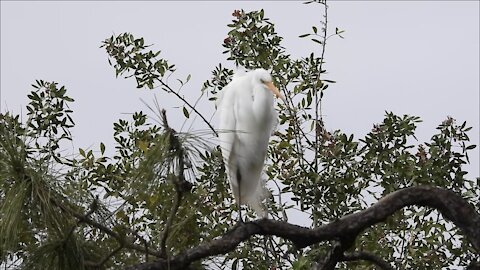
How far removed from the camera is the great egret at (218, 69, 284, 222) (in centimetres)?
297

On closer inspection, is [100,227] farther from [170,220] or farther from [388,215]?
[388,215]

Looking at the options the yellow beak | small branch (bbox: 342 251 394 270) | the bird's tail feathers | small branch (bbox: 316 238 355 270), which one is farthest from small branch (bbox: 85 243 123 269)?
the bird's tail feathers

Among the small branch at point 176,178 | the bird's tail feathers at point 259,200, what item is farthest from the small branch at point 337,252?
the bird's tail feathers at point 259,200

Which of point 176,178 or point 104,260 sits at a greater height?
point 176,178

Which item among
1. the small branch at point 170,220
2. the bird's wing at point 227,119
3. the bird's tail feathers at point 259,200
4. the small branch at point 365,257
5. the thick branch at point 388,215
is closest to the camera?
the small branch at point 170,220

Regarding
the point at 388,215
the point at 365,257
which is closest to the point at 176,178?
the point at 388,215

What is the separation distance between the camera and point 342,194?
12.1 feet

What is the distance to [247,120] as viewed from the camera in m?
2.97

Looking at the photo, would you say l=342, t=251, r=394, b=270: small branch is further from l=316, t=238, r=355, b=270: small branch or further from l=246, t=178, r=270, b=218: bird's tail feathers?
l=246, t=178, r=270, b=218: bird's tail feathers

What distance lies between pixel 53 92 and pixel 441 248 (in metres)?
1.57

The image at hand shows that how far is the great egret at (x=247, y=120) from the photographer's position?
2971mm

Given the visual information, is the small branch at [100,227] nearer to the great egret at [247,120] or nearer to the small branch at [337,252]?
the small branch at [337,252]

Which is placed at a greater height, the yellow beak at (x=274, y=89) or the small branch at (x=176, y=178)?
the yellow beak at (x=274, y=89)

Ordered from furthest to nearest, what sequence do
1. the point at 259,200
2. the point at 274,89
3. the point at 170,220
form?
the point at 259,200, the point at 274,89, the point at 170,220
